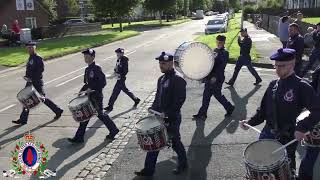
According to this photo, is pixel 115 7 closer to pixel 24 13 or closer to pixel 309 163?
pixel 24 13

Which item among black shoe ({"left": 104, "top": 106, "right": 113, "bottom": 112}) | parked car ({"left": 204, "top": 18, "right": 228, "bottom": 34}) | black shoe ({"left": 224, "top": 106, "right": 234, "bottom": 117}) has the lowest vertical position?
black shoe ({"left": 104, "top": 106, "right": 113, "bottom": 112})

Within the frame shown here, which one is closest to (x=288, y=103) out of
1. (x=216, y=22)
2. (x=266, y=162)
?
(x=266, y=162)

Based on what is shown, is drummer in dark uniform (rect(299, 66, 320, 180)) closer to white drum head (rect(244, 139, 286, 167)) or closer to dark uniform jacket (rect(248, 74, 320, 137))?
dark uniform jacket (rect(248, 74, 320, 137))

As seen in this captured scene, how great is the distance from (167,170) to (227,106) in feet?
12.3

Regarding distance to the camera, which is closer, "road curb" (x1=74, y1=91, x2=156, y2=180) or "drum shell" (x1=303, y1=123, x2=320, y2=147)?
"drum shell" (x1=303, y1=123, x2=320, y2=147)

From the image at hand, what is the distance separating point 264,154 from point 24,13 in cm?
4796

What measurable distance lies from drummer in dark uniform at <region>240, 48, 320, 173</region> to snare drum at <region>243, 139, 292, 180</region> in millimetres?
319

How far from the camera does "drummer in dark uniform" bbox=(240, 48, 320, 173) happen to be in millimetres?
5305

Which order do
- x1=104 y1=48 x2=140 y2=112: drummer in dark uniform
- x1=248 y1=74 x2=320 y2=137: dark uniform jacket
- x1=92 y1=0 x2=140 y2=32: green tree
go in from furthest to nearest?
x1=92 y1=0 x2=140 y2=32: green tree < x1=104 y1=48 x2=140 y2=112: drummer in dark uniform < x1=248 y1=74 x2=320 y2=137: dark uniform jacket

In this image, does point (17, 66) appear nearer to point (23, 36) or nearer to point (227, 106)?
point (23, 36)

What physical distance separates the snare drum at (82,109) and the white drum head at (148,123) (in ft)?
7.21

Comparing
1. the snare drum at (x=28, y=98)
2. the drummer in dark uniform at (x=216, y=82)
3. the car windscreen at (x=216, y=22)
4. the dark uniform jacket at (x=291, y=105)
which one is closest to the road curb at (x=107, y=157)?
the drummer in dark uniform at (x=216, y=82)

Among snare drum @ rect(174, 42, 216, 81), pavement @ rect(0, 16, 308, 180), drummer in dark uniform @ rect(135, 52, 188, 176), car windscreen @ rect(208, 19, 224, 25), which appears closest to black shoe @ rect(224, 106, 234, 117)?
pavement @ rect(0, 16, 308, 180)

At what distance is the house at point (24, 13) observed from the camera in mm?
47438
